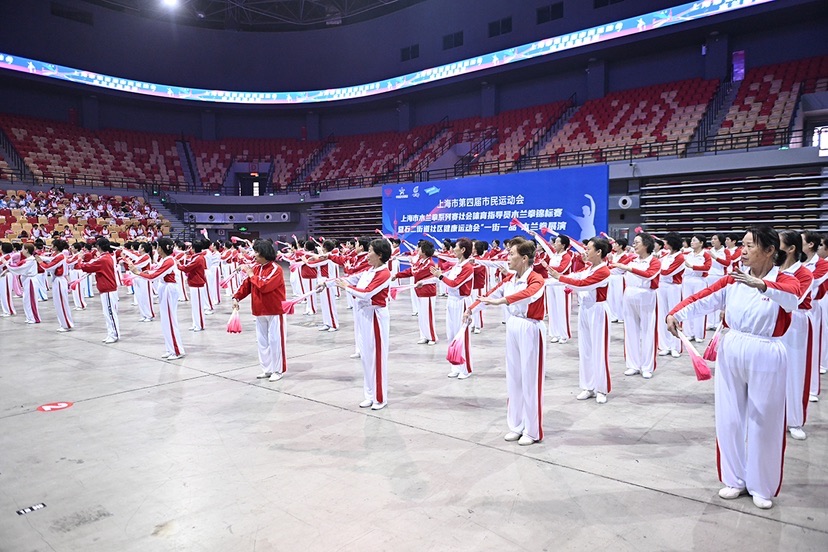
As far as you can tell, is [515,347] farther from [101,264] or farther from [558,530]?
[101,264]

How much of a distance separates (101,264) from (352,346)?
16.0 ft

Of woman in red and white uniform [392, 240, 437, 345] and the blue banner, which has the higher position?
the blue banner

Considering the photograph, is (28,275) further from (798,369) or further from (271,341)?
(798,369)

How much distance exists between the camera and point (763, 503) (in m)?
3.52

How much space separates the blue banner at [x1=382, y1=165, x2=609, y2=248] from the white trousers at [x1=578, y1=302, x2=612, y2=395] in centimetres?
1033

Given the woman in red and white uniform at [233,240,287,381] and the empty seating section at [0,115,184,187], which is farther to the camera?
the empty seating section at [0,115,184,187]

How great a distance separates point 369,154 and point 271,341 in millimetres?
25738

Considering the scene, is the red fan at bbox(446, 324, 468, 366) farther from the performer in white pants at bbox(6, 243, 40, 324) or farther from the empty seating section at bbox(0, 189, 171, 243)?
the empty seating section at bbox(0, 189, 171, 243)

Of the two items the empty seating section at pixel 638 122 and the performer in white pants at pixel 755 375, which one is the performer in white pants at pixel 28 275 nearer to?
the performer in white pants at pixel 755 375

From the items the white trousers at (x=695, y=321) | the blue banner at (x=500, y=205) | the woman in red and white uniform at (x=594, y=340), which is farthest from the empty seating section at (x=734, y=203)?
the woman in red and white uniform at (x=594, y=340)

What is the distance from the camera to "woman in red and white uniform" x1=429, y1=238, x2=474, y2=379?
7.23m

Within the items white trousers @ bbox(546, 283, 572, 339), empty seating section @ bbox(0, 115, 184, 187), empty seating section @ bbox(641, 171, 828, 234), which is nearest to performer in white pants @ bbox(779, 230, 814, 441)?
white trousers @ bbox(546, 283, 572, 339)

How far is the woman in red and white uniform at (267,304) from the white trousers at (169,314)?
6.21 feet

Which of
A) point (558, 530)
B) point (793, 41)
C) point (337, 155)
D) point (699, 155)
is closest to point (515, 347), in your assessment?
point (558, 530)
